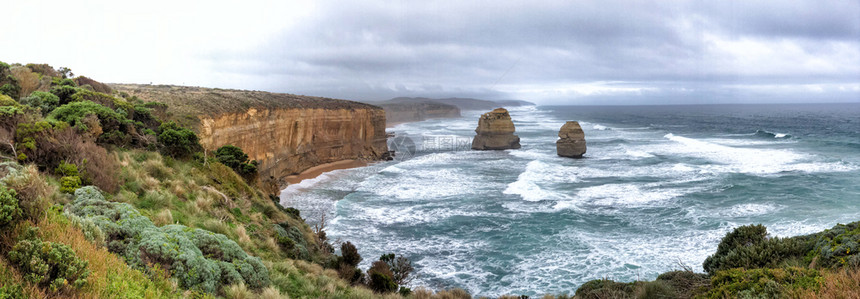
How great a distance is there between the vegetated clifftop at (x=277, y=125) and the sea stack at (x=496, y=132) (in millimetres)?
11452

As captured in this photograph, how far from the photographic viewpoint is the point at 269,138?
3306 centimetres

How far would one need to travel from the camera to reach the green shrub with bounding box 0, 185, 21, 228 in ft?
17.2

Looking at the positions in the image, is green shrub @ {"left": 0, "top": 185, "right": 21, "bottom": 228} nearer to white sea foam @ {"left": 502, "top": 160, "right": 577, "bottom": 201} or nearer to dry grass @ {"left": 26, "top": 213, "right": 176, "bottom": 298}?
dry grass @ {"left": 26, "top": 213, "right": 176, "bottom": 298}

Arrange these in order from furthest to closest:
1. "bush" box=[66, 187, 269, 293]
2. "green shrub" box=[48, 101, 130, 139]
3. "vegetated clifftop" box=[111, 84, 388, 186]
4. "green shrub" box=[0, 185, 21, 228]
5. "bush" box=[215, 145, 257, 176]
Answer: "vegetated clifftop" box=[111, 84, 388, 186] < "bush" box=[215, 145, 257, 176] < "green shrub" box=[48, 101, 130, 139] < "bush" box=[66, 187, 269, 293] < "green shrub" box=[0, 185, 21, 228]

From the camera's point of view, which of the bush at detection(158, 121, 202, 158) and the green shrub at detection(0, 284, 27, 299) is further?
the bush at detection(158, 121, 202, 158)

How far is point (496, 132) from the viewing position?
170 ft

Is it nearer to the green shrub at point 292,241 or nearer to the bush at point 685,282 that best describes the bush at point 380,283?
the green shrub at point 292,241

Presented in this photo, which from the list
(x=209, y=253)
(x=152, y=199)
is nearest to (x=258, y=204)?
(x=152, y=199)

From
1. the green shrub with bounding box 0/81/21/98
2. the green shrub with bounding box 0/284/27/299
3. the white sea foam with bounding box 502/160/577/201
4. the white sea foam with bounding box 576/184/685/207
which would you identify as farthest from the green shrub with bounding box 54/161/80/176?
the white sea foam with bounding box 576/184/685/207

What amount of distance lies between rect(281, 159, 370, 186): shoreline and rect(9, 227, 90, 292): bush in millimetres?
25057

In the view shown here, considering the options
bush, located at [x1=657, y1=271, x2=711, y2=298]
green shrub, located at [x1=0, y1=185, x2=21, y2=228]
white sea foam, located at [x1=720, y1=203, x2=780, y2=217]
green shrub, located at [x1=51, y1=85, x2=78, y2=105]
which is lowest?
white sea foam, located at [x1=720, y1=203, x2=780, y2=217]

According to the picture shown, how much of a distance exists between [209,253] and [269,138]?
86.6 ft

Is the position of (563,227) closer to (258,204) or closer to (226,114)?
(258,204)

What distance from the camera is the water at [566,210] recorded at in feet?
53.7
